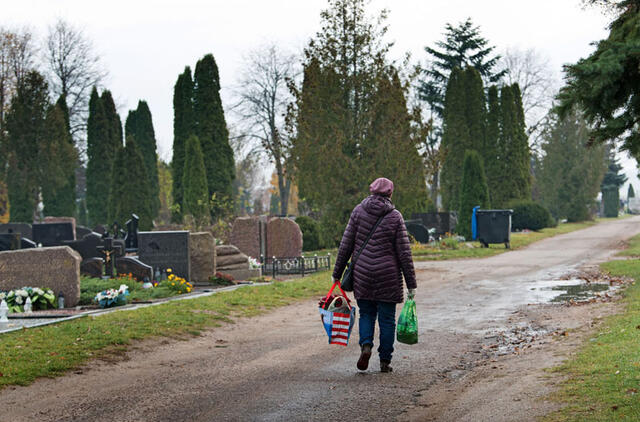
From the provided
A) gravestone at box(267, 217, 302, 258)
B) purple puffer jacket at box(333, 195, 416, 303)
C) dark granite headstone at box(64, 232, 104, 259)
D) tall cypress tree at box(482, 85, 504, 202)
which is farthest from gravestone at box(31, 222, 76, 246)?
tall cypress tree at box(482, 85, 504, 202)

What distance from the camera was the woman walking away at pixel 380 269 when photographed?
738 centimetres

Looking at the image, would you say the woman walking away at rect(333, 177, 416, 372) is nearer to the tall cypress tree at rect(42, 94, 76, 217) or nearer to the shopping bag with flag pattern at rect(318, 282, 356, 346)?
the shopping bag with flag pattern at rect(318, 282, 356, 346)

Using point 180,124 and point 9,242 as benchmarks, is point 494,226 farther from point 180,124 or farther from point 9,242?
point 180,124

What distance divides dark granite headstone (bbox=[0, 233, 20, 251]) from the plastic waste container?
57.3 feet

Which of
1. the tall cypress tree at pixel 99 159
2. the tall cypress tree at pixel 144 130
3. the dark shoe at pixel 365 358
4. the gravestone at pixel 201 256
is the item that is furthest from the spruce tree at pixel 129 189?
the dark shoe at pixel 365 358

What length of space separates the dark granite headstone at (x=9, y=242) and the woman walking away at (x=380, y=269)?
573 inches

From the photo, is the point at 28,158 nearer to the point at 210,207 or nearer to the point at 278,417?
the point at 210,207

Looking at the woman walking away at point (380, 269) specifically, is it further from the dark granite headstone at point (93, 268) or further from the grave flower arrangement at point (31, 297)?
the dark granite headstone at point (93, 268)

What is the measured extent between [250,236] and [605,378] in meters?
16.2

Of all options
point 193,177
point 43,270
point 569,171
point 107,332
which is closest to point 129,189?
point 193,177

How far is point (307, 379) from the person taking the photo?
7188 millimetres

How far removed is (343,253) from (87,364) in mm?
3022

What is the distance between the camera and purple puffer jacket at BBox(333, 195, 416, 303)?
7379 millimetres

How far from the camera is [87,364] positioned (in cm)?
816
